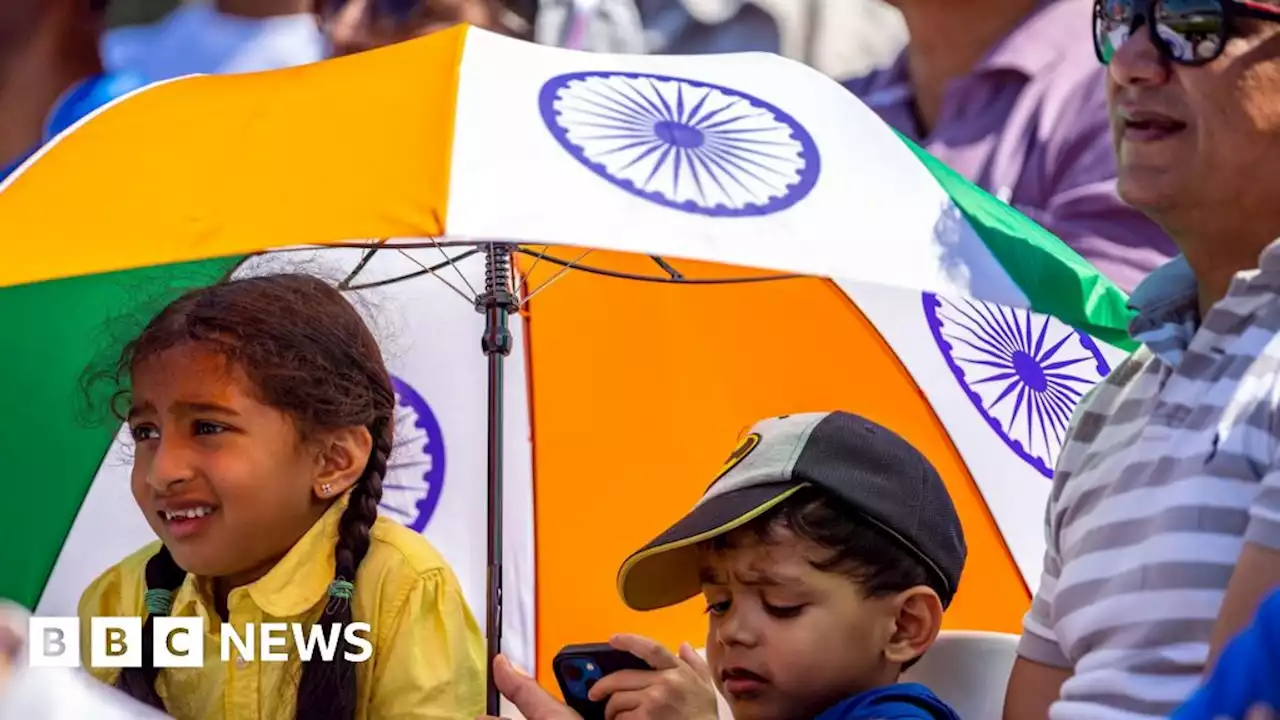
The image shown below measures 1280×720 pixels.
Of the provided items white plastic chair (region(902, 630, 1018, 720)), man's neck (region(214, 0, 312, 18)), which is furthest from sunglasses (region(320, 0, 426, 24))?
white plastic chair (region(902, 630, 1018, 720))

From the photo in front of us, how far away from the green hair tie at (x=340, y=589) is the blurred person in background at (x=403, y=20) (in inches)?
78.9

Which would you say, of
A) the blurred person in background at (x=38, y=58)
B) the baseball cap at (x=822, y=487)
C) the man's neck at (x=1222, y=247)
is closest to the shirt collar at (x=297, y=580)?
the baseball cap at (x=822, y=487)

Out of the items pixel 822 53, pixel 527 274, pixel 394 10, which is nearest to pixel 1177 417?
pixel 527 274

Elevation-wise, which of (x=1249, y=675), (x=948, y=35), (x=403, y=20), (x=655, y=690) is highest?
(x=403, y=20)

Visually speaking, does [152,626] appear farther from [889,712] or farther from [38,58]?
[38,58]

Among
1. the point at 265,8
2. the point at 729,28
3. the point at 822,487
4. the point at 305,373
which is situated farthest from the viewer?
the point at 265,8

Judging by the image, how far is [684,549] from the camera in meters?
2.57

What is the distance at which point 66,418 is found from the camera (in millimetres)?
3100

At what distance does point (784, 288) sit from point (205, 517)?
3.11 feet

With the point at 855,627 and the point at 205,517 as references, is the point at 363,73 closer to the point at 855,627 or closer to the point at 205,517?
the point at 205,517

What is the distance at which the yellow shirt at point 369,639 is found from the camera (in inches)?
108

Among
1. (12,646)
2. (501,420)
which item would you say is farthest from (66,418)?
(12,646)

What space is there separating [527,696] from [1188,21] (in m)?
1.08

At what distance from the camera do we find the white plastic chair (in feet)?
8.55
